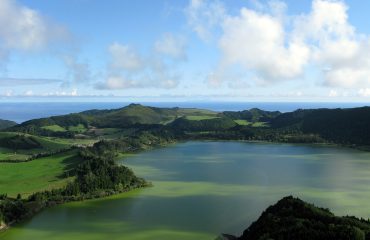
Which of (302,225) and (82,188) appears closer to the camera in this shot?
(302,225)

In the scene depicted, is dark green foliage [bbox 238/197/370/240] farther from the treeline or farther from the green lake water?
the treeline

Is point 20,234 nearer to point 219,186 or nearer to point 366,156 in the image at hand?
point 219,186

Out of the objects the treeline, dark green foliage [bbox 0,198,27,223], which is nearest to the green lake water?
dark green foliage [bbox 0,198,27,223]

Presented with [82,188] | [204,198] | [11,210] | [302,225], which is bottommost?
[11,210]

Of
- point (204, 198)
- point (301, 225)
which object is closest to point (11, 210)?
point (204, 198)

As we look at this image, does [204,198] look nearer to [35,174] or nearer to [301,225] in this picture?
[301,225]

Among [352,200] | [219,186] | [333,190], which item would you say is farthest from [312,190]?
[219,186]

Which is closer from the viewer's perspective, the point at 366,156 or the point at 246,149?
the point at 366,156
